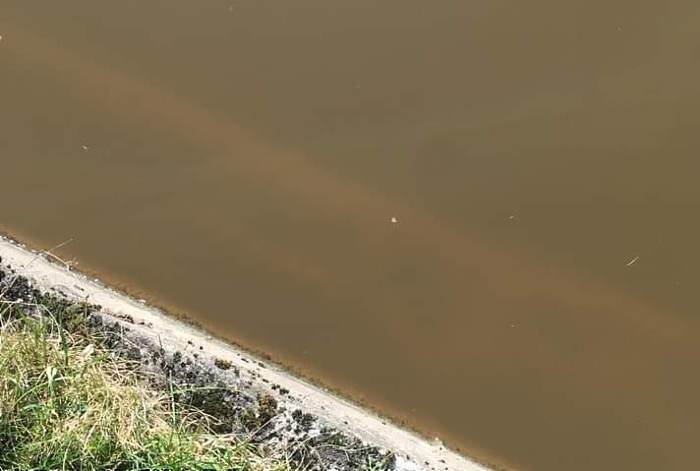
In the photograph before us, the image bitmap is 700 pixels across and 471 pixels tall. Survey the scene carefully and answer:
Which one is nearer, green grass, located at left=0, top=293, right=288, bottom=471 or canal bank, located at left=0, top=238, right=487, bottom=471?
green grass, located at left=0, top=293, right=288, bottom=471

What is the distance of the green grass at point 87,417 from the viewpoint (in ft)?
9.43

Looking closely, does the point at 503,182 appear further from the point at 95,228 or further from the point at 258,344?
the point at 95,228

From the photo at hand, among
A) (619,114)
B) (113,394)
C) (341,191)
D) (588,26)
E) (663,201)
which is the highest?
(588,26)

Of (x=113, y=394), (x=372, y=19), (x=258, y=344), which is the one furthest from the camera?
(x=372, y=19)

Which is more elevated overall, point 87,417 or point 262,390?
point 262,390

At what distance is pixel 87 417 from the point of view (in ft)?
9.59

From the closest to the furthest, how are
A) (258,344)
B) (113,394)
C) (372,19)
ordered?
(113,394) < (258,344) < (372,19)

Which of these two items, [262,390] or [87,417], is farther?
[262,390]

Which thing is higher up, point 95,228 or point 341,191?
point 341,191

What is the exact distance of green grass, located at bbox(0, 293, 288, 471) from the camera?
287 centimetres

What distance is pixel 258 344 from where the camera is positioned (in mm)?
3371

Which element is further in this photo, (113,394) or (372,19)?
(372,19)

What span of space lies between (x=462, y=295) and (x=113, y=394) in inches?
56.0

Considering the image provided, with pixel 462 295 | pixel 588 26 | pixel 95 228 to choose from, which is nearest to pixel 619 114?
pixel 588 26
